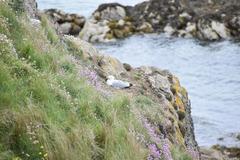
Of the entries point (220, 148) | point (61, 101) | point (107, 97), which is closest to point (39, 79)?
point (61, 101)

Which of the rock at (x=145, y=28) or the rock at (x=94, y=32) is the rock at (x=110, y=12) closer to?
the rock at (x=94, y=32)

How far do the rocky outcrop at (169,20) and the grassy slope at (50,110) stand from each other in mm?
27860

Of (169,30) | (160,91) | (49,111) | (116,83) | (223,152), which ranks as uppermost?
(49,111)

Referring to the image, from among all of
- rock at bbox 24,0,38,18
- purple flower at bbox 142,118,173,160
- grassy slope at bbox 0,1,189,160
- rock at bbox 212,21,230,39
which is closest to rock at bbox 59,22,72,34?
rock at bbox 212,21,230,39

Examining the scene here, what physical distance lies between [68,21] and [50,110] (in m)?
34.1

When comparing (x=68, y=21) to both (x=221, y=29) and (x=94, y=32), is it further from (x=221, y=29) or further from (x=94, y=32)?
(x=221, y=29)

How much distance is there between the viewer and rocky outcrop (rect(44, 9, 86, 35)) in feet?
130

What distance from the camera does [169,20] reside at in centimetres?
3894

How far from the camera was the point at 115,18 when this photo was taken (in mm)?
40375

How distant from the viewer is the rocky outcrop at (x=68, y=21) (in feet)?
130

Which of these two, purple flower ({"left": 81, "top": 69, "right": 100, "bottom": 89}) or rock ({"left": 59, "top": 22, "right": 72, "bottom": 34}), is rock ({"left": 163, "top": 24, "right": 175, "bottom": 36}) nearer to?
rock ({"left": 59, "top": 22, "right": 72, "bottom": 34})

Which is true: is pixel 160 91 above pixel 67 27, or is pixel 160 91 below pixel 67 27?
above

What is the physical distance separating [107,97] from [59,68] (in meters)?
0.88

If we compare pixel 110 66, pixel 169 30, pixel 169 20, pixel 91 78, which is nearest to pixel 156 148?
pixel 91 78
